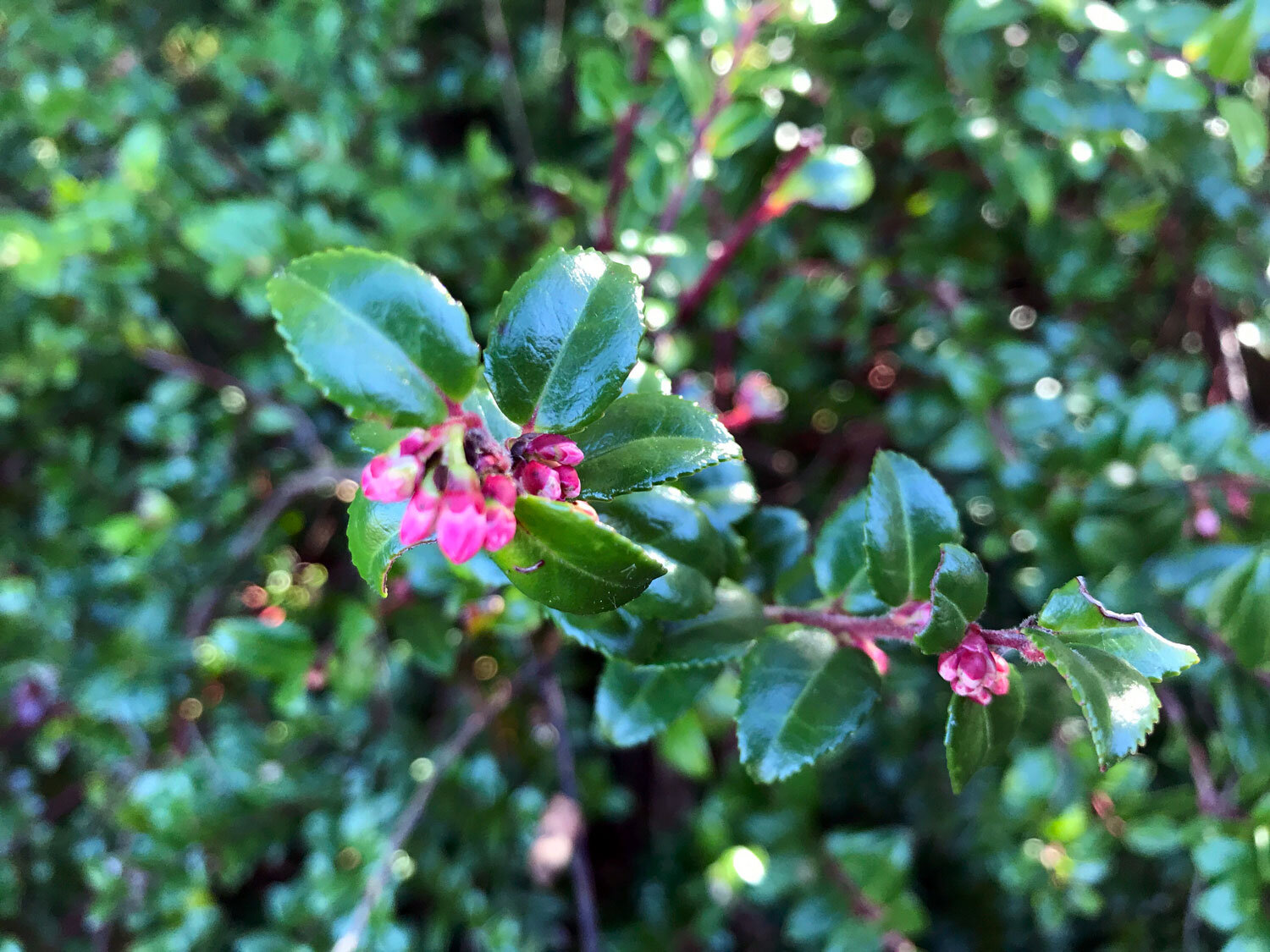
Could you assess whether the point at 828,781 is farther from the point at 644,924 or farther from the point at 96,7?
the point at 96,7

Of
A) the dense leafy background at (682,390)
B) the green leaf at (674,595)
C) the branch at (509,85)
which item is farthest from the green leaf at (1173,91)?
the branch at (509,85)

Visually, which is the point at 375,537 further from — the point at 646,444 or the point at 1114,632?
the point at 1114,632

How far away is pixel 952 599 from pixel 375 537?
0.35 m

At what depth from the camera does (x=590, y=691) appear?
5.59 feet

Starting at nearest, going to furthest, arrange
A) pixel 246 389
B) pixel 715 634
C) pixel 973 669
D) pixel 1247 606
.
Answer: pixel 973 669, pixel 715 634, pixel 1247 606, pixel 246 389

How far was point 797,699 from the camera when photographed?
546 mm

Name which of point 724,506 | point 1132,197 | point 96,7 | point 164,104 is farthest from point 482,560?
point 96,7

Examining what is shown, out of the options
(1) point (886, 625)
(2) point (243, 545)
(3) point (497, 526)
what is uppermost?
(3) point (497, 526)

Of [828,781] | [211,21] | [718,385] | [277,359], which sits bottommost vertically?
[828,781]

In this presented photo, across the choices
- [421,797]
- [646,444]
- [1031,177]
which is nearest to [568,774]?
[421,797]

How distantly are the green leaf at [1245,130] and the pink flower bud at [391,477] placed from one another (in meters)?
0.95

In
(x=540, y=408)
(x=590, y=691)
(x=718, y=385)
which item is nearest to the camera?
(x=540, y=408)

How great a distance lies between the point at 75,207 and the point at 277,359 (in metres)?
0.37

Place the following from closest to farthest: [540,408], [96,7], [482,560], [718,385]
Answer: [540,408] → [482,560] → [718,385] → [96,7]
